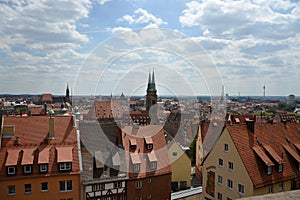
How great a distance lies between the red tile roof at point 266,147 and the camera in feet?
63.1

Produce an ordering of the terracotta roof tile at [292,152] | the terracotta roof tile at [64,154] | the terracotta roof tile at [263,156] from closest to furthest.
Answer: the terracotta roof tile at [263,156], the terracotta roof tile at [64,154], the terracotta roof tile at [292,152]

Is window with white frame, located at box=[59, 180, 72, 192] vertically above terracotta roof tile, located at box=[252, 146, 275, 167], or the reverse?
terracotta roof tile, located at box=[252, 146, 275, 167]

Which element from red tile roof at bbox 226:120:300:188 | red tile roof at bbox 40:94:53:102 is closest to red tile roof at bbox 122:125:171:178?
red tile roof at bbox 226:120:300:188

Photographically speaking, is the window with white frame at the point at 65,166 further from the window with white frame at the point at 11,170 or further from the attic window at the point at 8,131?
the attic window at the point at 8,131

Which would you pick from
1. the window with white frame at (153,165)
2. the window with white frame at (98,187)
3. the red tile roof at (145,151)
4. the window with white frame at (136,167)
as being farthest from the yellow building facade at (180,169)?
the window with white frame at (98,187)

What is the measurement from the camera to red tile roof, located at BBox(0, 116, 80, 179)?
19.3 metres

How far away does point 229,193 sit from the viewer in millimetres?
20250

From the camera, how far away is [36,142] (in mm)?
20641

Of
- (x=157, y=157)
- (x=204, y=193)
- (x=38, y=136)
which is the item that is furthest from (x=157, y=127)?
(x=38, y=136)

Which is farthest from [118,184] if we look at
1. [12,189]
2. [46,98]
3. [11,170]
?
[46,98]

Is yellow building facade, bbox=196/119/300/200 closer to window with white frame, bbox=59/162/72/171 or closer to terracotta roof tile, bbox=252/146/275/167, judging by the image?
terracotta roof tile, bbox=252/146/275/167

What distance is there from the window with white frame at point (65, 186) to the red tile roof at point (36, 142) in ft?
2.72

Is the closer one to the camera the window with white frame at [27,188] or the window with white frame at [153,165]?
the window with white frame at [27,188]

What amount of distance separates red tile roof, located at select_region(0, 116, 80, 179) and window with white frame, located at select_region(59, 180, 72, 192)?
0.83 m
